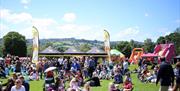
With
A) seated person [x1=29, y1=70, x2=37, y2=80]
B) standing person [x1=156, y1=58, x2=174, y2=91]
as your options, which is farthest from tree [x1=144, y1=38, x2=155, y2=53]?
standing person [x1=156, y1=58, x2=174, y2=91]

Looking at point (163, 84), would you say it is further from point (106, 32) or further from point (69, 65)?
Result: point (106, 32)

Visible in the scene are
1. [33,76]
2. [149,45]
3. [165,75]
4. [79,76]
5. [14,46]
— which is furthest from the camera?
[149,45]

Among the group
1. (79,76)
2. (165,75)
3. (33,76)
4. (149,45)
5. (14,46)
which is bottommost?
(33,76)

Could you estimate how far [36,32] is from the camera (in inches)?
1439

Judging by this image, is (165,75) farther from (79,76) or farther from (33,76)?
(33,76)

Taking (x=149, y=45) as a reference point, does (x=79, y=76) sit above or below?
below

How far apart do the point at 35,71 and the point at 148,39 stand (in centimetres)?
10655

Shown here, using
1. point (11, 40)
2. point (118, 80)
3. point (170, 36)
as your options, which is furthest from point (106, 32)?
point (170, 36)

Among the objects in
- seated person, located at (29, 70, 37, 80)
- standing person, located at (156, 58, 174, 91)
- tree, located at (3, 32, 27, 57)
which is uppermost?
tree, located at (3, 32, 27, 57)

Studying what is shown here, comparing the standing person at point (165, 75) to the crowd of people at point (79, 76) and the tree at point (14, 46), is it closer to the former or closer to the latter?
the crowd of people at point (79, 76)

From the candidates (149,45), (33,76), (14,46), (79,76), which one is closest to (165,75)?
(79,76)

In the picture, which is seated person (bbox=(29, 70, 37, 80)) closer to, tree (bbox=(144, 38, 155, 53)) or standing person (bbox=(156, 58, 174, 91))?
standing person (bbox=(156, 58, 174, 91))

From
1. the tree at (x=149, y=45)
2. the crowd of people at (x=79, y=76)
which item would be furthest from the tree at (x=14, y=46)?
the crowd of people at (x=79, y=76)

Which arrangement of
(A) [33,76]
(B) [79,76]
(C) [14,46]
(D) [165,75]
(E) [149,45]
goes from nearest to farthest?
1. (D) [165,75]
2. (B) [79,76]
3. (A) [33,76]
4. (C) [14,46]
5. (E) [149,45]
